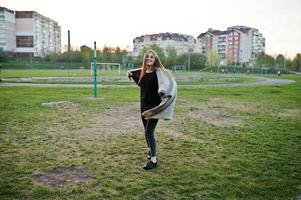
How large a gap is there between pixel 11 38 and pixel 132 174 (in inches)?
4593

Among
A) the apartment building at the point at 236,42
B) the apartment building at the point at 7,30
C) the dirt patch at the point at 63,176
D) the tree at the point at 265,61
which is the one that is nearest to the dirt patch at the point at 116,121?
the dirt patch at the point at 63,176

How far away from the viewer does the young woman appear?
466 centimetres

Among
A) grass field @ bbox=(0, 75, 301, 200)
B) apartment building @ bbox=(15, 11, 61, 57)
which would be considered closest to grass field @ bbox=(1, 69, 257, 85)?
grass field @ bbox=(0, 75, 301, 200)

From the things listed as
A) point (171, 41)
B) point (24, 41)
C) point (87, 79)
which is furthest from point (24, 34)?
point (87, 79)

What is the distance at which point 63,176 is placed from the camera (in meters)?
4.32

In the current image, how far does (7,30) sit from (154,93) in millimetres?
113294

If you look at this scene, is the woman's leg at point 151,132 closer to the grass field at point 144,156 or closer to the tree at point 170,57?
the grass field at point 144,156

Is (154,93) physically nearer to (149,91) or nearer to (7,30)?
(149,91)

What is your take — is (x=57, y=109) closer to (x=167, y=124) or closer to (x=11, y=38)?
(x=167, y=124)

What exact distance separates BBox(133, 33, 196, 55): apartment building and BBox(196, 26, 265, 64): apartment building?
8.75 metres

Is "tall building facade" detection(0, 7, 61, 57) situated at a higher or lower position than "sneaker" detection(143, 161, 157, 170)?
higher

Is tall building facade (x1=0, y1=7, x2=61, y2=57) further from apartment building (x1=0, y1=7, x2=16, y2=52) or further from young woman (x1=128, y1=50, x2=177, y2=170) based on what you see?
young woman (x1=128, y1=50, x2=177, y2=170)

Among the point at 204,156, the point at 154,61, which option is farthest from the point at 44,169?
the point at 204,156

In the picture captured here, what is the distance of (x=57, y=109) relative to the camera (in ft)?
34.9
